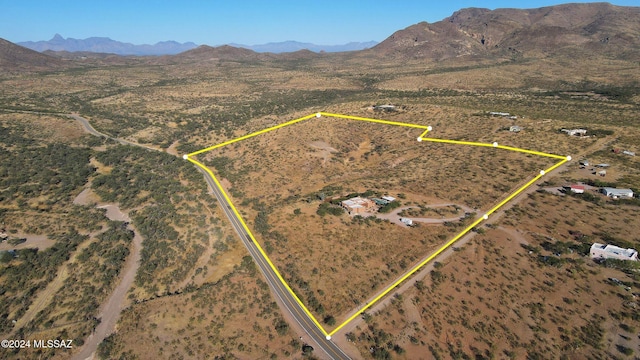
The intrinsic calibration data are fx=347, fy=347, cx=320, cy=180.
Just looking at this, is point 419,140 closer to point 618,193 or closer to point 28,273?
point 618,193

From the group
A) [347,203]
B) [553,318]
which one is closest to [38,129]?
[347,203]

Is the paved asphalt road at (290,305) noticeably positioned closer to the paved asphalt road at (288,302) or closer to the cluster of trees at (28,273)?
the paved asphalt road at (288,302)

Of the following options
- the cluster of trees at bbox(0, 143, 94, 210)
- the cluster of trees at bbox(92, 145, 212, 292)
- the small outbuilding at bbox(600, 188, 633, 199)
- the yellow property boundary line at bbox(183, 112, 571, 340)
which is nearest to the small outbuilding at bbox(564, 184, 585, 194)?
the small outbuilding at bbox(600, 188, 633, 199)

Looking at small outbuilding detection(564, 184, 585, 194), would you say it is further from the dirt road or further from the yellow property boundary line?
the yellow property boundary line

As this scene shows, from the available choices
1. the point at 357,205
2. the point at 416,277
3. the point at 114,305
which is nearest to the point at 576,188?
the point at 416,277

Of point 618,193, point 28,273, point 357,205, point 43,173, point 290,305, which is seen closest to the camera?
point 290,305

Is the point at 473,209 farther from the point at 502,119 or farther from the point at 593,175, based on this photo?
the point at 502,119
